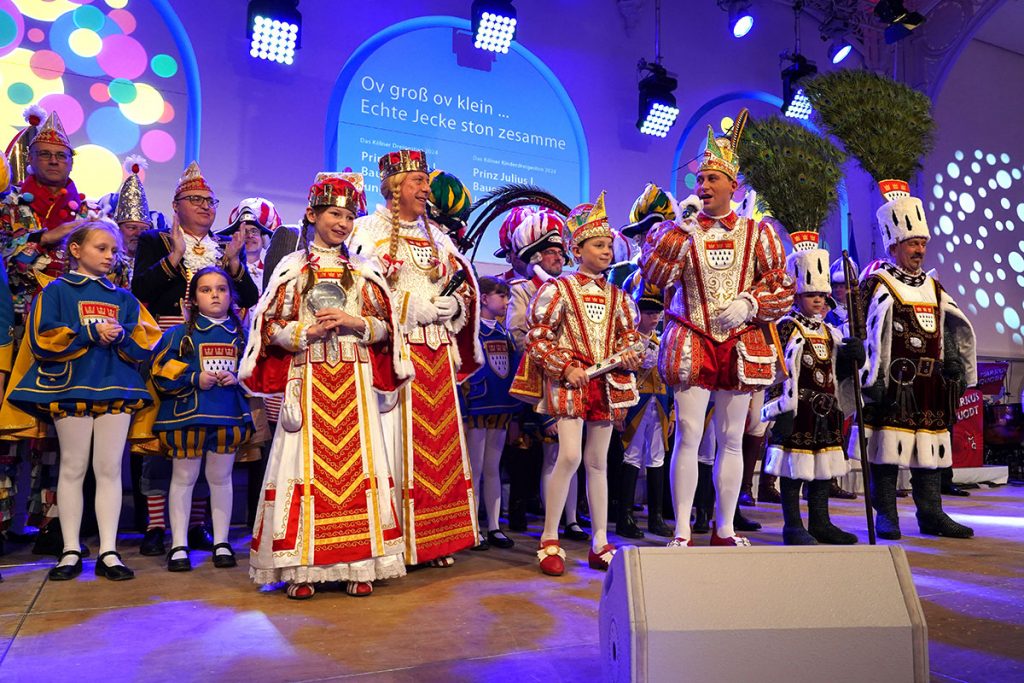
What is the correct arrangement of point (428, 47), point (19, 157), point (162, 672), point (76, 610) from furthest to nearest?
point (428, 47) < point (19, 157) < point (76, 610) < point (162, 672)

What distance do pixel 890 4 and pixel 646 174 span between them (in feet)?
10.8

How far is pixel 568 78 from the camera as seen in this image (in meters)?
9.51

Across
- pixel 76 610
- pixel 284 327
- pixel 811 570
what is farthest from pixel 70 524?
pixel 811 570

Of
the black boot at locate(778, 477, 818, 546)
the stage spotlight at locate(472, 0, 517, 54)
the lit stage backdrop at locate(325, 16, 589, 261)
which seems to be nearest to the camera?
the black boot at locate(778, 477, 818, 546)

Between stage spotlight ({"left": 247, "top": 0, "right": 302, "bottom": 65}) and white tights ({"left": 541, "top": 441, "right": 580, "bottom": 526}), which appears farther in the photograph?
stage spotlight ({"left": 247, "top": 0, "right": 302, "bottom": 65})

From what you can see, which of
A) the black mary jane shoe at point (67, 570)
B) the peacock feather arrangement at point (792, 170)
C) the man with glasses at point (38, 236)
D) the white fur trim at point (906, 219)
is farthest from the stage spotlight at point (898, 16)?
the black mary jane shoe at point (67, 570)

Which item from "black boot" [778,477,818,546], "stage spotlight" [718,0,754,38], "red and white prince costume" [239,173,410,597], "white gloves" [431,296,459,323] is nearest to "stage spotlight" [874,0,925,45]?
"stage spotlight" [718,0,754,38]

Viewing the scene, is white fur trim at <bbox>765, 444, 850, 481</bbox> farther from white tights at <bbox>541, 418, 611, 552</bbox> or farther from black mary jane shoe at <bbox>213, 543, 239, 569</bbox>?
black mary jane shoe at <bbox>213, 543, 239, 569</bbox>

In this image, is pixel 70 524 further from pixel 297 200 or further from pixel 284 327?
pixel 297 200

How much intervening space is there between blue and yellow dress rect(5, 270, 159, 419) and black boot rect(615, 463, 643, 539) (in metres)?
2.83

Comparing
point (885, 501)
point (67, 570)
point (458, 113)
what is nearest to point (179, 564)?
point (67, 570)

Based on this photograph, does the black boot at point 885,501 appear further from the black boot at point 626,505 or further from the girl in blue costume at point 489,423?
the girl in blue costume at point 489,423

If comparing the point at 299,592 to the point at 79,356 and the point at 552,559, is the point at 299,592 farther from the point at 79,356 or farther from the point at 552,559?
the point at 79,356

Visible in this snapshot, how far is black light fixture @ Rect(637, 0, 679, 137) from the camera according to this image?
9539 mm
